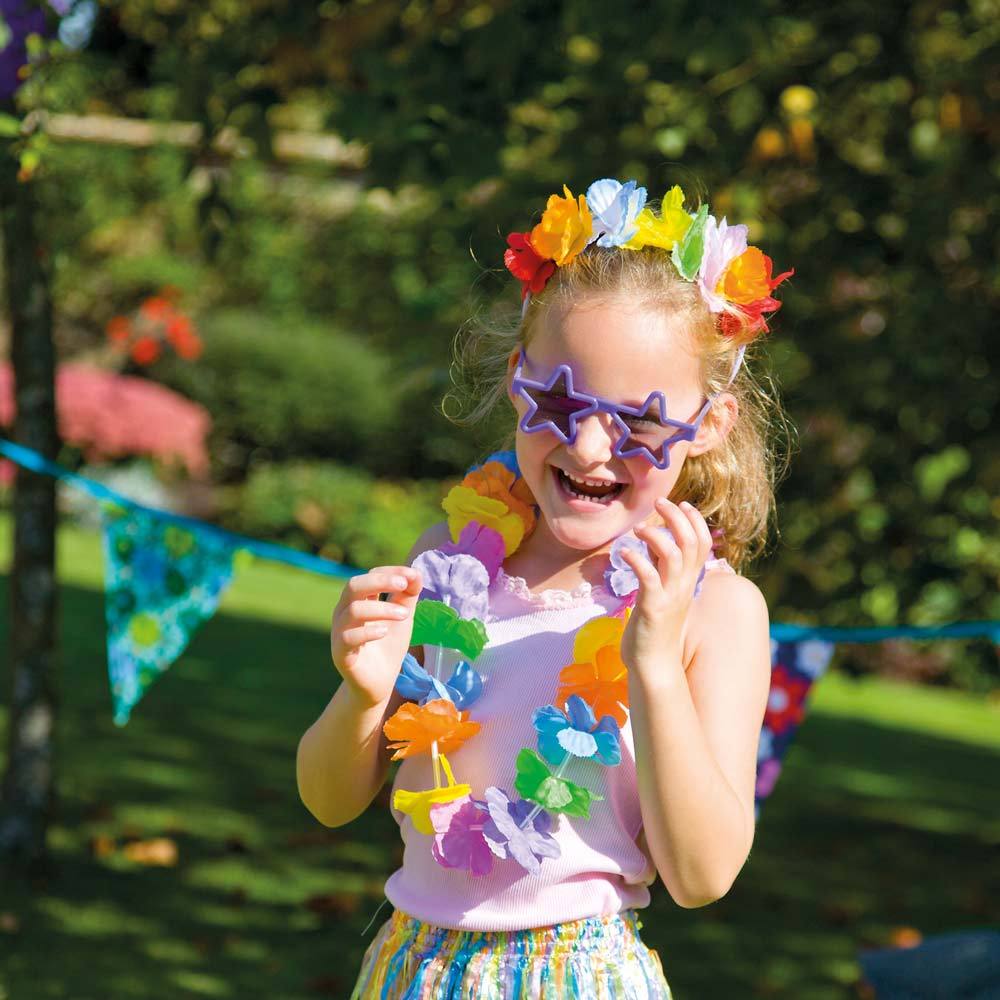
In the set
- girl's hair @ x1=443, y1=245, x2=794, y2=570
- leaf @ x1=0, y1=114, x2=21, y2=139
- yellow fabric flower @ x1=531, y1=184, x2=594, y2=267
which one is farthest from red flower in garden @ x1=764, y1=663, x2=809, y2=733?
leaf @ x1=0, y1=114, x2=21, y2=139

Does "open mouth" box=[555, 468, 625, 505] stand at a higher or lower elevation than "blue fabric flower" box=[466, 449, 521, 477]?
lower

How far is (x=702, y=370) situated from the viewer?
6.33 ft

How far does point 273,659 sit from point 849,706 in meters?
3.73

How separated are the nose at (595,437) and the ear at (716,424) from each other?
177mm

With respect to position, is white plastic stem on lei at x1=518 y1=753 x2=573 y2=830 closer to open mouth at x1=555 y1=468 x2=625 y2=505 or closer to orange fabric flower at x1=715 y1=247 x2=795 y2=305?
open mouth at x1=555 y1=468 x2=625 y2=505

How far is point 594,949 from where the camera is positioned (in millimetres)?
1886

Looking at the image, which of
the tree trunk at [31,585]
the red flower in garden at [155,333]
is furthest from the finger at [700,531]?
the red flower in garden at [155,333]

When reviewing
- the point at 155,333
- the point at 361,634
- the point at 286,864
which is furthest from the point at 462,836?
the point at 155,333

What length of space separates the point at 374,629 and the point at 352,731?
187mm

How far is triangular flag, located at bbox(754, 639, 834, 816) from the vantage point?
3535 millimetres

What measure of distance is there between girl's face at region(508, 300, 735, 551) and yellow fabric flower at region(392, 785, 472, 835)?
1.14ft

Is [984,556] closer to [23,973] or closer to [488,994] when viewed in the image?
[23,973]

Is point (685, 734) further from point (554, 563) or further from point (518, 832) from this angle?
point (554, 563)

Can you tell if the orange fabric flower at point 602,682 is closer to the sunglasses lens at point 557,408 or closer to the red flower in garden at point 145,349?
the sunglasses lens at point 557,408
